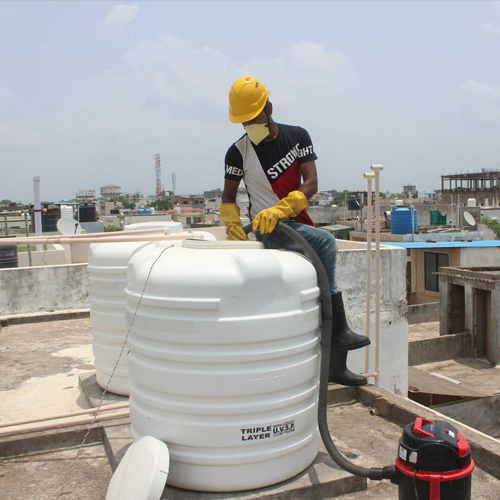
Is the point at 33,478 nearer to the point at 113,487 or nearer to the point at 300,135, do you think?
the point at 113,487

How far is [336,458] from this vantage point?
3096 mm

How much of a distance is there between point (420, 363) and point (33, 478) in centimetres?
1425

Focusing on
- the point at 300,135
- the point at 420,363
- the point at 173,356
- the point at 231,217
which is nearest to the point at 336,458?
the point at 173,356

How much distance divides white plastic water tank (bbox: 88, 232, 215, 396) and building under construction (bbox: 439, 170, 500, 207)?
70.0 meters

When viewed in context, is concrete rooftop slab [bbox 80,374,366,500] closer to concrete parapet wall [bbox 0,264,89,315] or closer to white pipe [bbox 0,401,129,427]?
white pipe [bbox 0,401,129,427]

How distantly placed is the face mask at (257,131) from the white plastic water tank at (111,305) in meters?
1.30

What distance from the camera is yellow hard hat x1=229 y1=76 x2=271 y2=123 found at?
3.46m

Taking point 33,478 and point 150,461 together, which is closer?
point 150,461

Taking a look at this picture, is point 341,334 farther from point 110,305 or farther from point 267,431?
point 110,305

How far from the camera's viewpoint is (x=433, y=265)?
2534cm

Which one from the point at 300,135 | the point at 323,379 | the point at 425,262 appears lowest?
the point at 425,262

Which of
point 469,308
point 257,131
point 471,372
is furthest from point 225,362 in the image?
point 469,308

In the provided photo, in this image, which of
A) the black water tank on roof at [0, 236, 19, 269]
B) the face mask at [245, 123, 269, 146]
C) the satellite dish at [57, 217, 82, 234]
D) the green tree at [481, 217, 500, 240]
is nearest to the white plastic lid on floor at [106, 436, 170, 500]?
the face mask at [245, 123, 269, 146]

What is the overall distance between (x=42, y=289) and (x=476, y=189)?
245 ft
